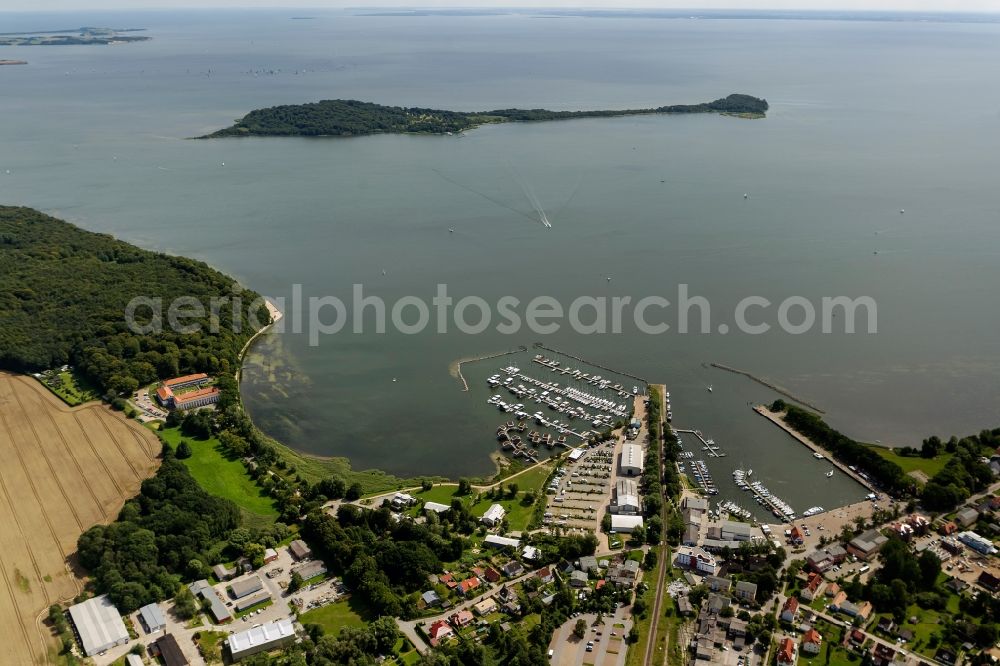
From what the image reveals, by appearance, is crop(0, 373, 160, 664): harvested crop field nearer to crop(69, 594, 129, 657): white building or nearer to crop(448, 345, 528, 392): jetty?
crop(69, 594, 129, 657): white building

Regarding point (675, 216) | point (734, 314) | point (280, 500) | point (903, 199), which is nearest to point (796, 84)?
point (903, 199)

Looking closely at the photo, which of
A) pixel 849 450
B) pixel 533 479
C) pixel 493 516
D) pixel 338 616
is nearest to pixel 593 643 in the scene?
pixel 493 516

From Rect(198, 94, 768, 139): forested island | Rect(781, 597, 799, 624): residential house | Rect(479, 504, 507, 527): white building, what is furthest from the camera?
Rect(198, 94, 768, 139): forested island

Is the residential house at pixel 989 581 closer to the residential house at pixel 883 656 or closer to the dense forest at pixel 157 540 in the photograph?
the residential house at pixel 883 656

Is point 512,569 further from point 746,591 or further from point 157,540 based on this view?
point 157,540

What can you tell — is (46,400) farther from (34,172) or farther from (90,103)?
(90,103)

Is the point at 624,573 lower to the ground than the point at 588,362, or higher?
lower

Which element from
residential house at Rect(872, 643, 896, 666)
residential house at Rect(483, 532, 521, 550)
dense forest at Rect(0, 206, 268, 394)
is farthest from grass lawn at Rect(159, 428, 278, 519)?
residential house at Rect(872, 643, 896, 666)
